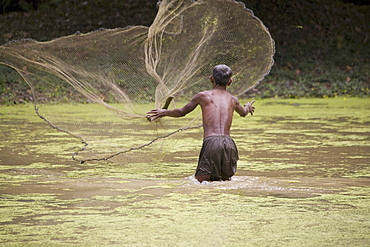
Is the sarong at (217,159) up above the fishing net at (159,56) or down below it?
below

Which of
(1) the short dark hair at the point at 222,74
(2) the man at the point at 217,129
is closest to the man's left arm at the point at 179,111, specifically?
(2) the man at the point at 217,129

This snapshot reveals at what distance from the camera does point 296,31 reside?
19719 mm

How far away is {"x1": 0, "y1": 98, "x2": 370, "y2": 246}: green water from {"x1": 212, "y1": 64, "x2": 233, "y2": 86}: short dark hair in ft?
2.62

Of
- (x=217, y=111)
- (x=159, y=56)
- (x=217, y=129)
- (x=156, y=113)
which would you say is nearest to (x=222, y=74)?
(x=217, y=111)

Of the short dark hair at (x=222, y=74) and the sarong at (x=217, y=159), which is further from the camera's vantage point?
the short dark hair at (x=222, y=74)

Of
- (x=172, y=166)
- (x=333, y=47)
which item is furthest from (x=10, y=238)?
(x=333, y=47)

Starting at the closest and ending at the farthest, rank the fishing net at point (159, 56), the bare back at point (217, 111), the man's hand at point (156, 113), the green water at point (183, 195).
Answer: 1. the green water at point (183, 195)
2. the bare back at point (217, 111)
3. the man's hand at point (156, 113)
4. the fishing net at point (159, 56)

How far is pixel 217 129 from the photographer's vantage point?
5.56 m

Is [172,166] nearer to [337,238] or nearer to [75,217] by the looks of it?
[75,217]

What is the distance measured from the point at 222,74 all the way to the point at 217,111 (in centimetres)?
32

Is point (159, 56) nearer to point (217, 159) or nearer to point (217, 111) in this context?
point (217, 111)

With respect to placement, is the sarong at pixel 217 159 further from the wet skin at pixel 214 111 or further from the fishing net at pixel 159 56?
the fishing net at pixel 159 56

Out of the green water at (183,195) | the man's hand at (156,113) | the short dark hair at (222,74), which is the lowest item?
the green water at (183,195)

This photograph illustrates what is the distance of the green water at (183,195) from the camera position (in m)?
3.89
